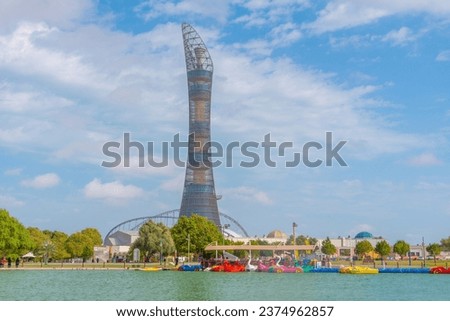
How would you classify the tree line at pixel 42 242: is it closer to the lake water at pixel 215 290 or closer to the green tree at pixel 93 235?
the green tree at pixel 93 235

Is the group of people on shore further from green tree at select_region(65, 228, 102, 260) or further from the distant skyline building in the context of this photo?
the distant skyline building

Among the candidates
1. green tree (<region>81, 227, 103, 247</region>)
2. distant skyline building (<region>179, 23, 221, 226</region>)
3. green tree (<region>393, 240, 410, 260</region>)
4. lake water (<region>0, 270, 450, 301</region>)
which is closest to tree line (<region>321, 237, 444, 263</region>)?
green tree (<region>393, 240, 410, 260</region>)

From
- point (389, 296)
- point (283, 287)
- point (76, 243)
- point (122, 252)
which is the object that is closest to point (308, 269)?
point (283, 287)

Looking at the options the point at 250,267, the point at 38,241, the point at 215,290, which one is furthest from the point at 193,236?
the point at 215,290

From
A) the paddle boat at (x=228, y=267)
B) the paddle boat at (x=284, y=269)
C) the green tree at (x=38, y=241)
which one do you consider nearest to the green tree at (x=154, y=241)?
the green tree at (x=38, y=241)
